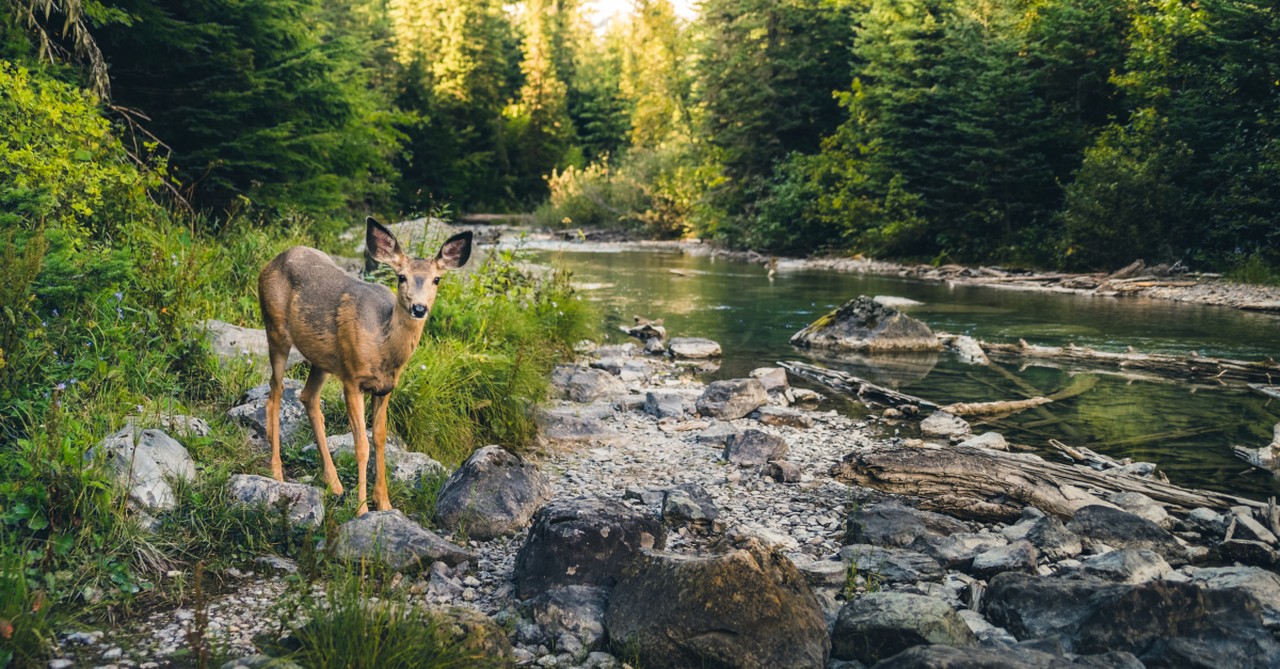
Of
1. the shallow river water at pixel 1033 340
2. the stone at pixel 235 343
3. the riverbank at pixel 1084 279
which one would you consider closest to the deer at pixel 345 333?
the stone at pixel 235 343

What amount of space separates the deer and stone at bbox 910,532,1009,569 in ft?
11.3

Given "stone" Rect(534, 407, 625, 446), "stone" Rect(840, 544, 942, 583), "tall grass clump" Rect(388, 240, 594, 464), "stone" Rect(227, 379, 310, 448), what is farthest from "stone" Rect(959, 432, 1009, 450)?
"stone" Rect(227, 379, 310, 448)

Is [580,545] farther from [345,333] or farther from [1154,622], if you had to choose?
[1154,622]

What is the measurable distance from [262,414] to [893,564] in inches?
175

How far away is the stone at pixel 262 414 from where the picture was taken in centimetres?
651

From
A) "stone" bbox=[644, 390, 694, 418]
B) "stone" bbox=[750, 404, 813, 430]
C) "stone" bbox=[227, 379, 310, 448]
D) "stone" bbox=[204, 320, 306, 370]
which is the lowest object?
"stone" bbox=[750, 404, 813, 430]

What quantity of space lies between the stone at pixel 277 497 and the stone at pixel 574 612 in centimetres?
152

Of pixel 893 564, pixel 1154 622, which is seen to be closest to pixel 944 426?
pixel 893 564

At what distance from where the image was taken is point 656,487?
7336 millimetres

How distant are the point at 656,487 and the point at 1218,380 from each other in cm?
880

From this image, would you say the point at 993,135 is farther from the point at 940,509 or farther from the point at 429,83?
the point at 429,83

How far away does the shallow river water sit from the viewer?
367 inches

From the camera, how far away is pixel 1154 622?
4402 mm

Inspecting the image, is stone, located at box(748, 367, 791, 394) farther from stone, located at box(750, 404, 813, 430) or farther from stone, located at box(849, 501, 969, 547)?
stone, located at box(849, 501, 969, 547)
